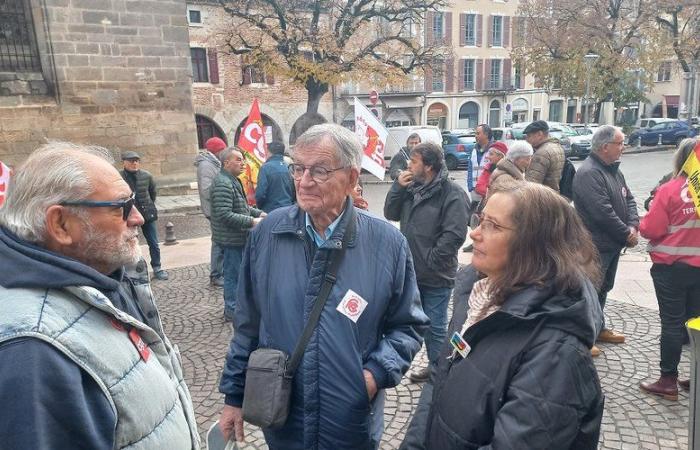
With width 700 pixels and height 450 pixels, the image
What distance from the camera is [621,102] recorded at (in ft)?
99.2

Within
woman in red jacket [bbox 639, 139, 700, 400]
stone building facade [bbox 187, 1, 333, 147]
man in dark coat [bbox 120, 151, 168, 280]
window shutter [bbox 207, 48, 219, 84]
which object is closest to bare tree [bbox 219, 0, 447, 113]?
stone building facade [bbox 187, 1, 333, 147]

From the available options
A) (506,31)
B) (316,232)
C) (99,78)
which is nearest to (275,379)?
(316,232)

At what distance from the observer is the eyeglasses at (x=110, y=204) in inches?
58.4

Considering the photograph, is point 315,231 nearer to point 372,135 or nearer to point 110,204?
point 110,204

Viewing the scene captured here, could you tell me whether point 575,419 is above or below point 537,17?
below

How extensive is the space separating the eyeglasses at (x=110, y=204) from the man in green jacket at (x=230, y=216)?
3179 millimetres

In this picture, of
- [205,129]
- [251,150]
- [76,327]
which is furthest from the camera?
[205,129]

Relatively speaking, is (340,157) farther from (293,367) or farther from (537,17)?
(537,17)

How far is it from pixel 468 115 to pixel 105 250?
3714 cm

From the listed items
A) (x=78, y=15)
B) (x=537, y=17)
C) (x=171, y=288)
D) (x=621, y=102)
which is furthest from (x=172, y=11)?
(x=621, y=102)

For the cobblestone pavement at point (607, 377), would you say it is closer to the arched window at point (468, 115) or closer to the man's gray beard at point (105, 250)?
the man's gray beard at point (105, 250)

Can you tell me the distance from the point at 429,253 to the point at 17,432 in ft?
9.34

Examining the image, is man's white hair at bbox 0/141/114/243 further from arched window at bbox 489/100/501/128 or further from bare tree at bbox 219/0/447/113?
arched window at bbox 489/100/501/128

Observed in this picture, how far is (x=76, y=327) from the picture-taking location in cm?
131
